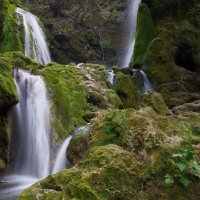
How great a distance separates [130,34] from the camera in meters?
25.7

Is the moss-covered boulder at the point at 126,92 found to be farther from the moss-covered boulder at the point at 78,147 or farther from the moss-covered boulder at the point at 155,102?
the moss-covered boulder at the point at 78,147

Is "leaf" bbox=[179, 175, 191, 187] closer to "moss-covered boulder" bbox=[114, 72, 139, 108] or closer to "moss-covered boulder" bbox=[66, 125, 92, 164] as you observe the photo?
"moss-covered boulder" bbox=[66, 125, 92, 164]

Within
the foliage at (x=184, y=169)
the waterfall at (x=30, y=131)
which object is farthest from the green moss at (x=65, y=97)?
the foliage at (x=184, y=169)

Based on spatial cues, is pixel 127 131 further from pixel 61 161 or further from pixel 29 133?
pixel 29 133

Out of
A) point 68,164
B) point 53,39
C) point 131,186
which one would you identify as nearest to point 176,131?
point 131,186

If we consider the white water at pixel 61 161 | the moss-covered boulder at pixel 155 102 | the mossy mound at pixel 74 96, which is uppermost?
the mossy mound at pixel 74 96

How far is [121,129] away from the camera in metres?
5.14

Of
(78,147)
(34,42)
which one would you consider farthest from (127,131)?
(34,42)

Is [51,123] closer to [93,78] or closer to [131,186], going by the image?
[93,78]

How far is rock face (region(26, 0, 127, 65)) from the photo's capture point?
77.6ft

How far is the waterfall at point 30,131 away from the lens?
29.1ft

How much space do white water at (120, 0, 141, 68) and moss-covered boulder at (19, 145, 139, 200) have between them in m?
18.0

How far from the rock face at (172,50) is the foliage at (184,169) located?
11.5 m

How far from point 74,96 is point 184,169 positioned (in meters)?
7.00
